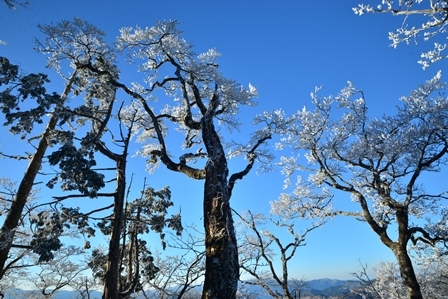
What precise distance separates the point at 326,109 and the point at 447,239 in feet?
21.9

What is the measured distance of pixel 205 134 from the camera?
6609mm

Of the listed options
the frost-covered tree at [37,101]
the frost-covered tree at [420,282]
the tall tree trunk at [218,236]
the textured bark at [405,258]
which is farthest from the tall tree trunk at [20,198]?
the frost-covered tree at [420,282]

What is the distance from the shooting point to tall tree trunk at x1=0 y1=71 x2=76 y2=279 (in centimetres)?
793

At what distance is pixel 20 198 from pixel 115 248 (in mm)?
3903

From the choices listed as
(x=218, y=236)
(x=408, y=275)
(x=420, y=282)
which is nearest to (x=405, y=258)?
(x=408, y=275)

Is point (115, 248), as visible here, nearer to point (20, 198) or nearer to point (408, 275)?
point (20, 198)

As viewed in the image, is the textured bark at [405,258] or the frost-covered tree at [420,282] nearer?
the textured bark at [405,258]

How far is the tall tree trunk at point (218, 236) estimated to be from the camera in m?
4.32

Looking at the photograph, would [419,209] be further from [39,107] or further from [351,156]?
Result: [39,107]

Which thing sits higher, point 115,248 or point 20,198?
point 20,198

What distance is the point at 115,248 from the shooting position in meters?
7.20

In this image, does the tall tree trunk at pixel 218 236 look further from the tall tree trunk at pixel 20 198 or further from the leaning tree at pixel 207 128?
the tall tree trunk at pixel 20 198

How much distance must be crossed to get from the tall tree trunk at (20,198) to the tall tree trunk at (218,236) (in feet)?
18.6

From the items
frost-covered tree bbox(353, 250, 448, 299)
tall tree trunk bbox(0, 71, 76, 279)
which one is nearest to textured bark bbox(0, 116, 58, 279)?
tall tree trunk bbox(0, 71, 76, 279)
